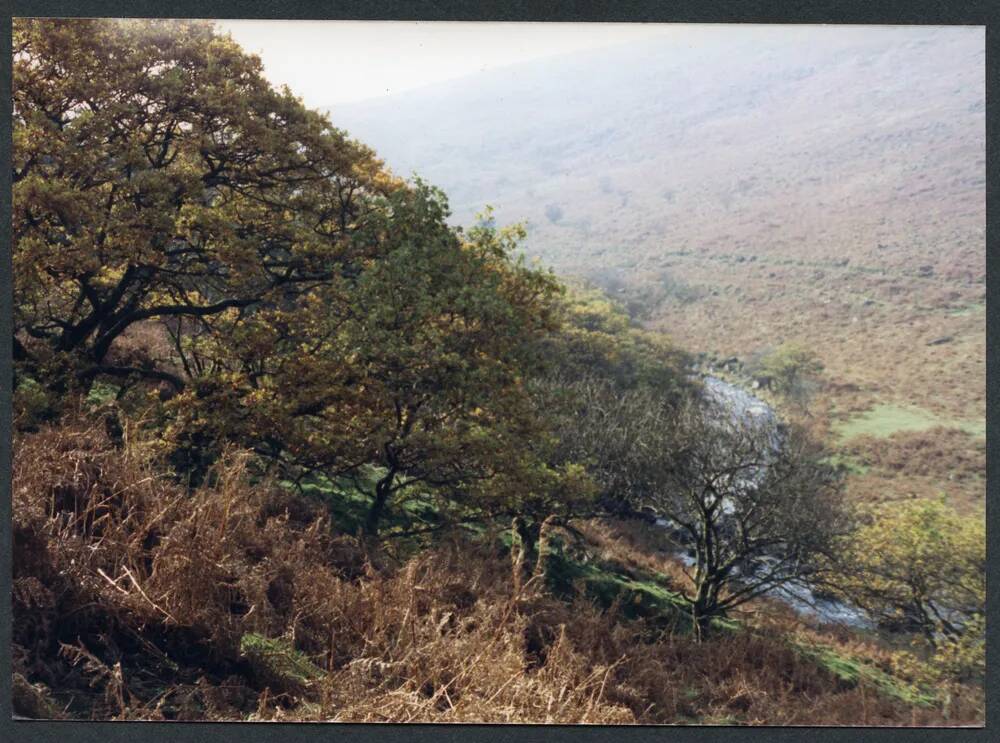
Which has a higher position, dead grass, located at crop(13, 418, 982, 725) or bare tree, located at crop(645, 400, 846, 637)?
dead grass, located at crop(13, 418, 982, 725)

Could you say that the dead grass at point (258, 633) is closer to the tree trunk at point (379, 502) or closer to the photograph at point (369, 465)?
the photograph at point (369, 465)

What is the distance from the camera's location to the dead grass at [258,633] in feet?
15.5

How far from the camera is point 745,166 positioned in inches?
2057

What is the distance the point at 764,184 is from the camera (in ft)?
171

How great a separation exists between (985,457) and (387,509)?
5.64m

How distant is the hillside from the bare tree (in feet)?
4.60

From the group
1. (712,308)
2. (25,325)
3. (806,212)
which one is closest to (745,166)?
(806,212)

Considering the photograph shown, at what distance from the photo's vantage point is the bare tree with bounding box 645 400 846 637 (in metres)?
9.00

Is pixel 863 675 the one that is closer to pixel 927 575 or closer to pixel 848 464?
pixel 927 575

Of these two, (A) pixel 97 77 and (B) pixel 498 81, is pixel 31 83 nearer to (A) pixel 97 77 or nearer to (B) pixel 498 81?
(A) pixel 97 77

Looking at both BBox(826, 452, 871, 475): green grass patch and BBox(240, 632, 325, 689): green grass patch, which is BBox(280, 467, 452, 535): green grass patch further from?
BBox(826, 452, 871, 475): green grass patch

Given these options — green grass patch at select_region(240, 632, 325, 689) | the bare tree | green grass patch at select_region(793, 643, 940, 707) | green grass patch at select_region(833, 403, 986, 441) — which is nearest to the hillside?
green grass patch at select_region(833, 403, 986, 441)

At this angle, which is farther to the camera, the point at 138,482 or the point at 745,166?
the point at 745,166

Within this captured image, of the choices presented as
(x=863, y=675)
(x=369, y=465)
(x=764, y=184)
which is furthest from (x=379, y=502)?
(x=764, y=184)
